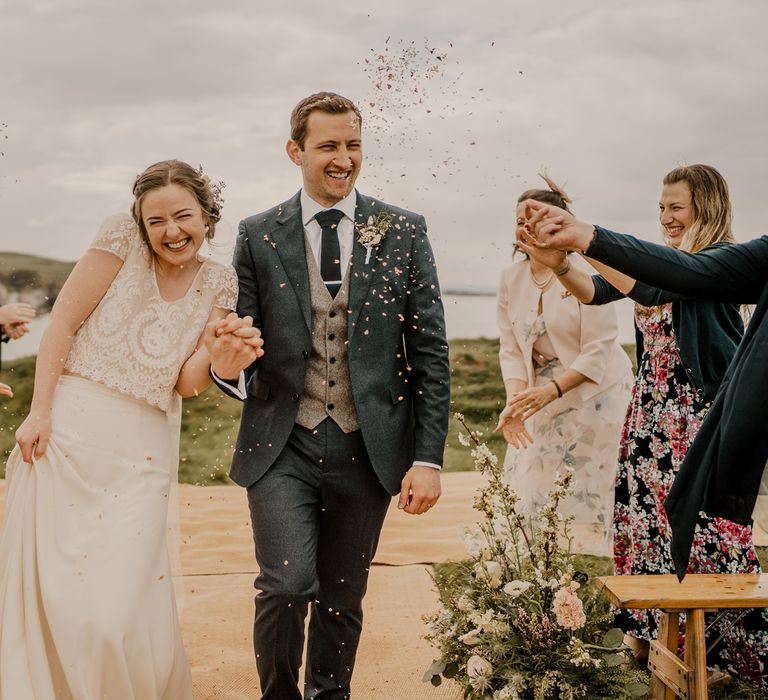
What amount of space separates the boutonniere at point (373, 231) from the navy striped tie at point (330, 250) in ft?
0.27

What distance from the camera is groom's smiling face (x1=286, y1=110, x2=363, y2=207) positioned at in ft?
11.4

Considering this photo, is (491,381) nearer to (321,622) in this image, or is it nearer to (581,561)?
(581,561)

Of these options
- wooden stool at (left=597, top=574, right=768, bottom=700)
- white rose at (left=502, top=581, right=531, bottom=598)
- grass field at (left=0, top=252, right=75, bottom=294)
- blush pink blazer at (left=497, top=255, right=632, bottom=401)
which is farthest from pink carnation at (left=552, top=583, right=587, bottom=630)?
grass field at (left=0, top=252, right=75, bottom=294)

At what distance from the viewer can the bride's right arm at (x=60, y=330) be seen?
339 centimetres

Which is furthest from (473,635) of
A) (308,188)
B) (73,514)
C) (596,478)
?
(596,478)

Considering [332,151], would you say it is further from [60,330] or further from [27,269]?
[27,269]

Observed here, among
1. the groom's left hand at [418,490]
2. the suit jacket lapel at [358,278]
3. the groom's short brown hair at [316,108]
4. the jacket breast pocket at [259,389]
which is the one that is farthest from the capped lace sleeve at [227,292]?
the groom's left hand at [418,490]

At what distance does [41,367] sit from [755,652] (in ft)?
10.0

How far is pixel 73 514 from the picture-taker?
3350 mm

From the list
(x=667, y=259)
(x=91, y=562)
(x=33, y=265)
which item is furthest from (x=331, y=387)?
(x=33, y=265)

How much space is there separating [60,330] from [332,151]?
1.13m

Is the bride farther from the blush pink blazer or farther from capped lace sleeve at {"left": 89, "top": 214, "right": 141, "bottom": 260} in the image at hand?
the blush pink blazer

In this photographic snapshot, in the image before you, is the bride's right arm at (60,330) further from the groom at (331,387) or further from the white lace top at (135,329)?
the groom at (331,387)

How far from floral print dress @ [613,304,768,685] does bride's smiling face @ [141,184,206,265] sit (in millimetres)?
2074
